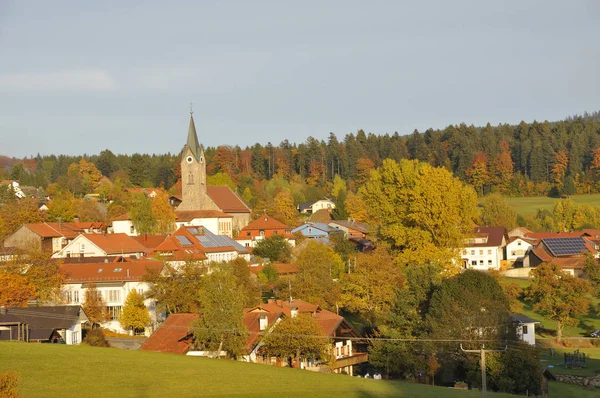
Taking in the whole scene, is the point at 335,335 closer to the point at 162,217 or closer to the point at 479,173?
the point at 162,217

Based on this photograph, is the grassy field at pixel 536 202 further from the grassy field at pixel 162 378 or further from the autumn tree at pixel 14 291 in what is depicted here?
the grassy field at pixel 162 378

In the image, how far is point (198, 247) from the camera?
231 feet

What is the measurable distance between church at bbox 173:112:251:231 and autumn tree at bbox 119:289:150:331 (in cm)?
4155

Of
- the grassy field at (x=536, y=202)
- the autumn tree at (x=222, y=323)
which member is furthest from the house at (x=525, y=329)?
the grassy field at (x=536, y=202)

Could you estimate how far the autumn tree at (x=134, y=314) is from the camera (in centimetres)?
5100

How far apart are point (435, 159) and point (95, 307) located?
9953 centimetres

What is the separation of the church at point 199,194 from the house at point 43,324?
151 feet

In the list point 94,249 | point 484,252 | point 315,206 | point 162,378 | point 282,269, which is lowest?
point 162,378

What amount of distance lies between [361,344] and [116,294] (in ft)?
52.4

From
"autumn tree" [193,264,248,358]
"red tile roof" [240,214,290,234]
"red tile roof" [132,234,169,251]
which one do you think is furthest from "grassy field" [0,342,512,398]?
"red tile roof" [240,214,290,234]

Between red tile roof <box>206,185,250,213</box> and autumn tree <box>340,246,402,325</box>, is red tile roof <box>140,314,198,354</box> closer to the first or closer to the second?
autumn tree <box>340,246,402,325</box>

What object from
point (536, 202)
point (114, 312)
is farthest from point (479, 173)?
point (114, 312)

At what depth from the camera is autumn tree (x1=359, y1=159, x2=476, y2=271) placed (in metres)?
60.2

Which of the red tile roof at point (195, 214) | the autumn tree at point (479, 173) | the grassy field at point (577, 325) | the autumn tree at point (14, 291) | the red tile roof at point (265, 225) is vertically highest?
the autumn tree at point (479, 173)
